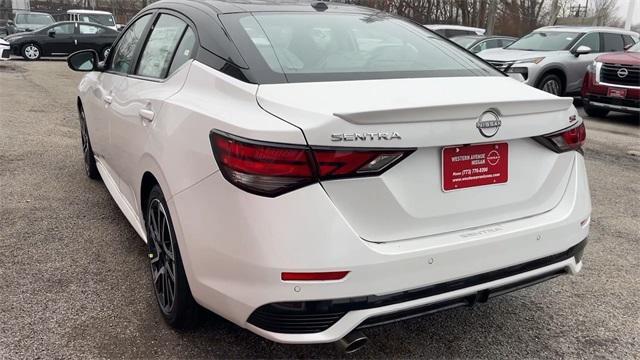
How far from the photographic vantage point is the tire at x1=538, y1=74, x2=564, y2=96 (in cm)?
1082

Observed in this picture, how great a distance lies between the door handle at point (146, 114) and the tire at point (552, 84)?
367 inches

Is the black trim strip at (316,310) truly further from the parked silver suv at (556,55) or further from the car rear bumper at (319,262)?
the parked silver suv at (556,55)

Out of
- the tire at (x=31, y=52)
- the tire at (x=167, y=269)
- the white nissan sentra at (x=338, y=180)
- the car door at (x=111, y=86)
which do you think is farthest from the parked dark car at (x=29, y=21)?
the white nissan sentra at (x=338, y=180)

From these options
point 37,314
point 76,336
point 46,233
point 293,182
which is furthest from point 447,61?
point 46,233

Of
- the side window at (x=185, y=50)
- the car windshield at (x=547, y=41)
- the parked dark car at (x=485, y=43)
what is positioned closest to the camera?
the side window at (x=185, y=50)

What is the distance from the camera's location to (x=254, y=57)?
7.98 ft

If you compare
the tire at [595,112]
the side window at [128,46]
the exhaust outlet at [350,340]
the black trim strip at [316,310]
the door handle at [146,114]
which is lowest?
the tire at [595,112]

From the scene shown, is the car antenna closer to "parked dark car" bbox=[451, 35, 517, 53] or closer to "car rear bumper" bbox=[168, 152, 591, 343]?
"car rear bumper" bbox=[168, 152, 591, 343]

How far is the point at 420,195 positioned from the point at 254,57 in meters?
0.91

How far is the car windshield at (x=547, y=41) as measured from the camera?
11578 mm

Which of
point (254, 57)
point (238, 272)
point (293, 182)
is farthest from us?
point (254, 57)

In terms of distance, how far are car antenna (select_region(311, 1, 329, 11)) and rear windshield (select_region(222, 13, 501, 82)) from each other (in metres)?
0.11

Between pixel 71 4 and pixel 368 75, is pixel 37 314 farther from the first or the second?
pixel 71 4

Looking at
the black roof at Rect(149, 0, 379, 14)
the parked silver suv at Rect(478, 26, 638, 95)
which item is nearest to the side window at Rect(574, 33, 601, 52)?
the parked silver suv at Rect(478, 26, 638, 95)
